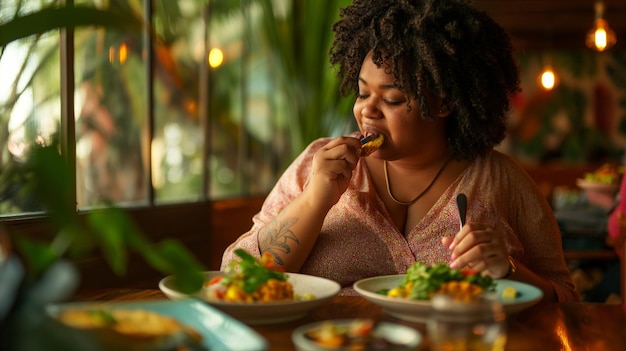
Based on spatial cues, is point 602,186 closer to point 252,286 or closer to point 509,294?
point 509,294

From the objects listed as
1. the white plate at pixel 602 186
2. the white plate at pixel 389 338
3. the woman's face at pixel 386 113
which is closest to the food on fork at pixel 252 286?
the white plate at pixel 389 338

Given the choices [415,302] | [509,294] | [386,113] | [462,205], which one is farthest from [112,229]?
[386,113]

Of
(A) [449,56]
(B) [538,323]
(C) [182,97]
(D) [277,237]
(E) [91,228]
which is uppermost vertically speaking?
(C) [182,97]

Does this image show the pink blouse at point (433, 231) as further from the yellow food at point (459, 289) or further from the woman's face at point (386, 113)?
the yellow food at point (459, 289)

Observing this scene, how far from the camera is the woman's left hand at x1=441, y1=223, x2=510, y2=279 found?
1.58 metres

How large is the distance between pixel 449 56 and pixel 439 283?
80cm

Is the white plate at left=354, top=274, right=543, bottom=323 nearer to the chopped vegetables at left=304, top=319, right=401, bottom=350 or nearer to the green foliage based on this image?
the chopped vegetables at left=304, top=319, right=401, bottom=350

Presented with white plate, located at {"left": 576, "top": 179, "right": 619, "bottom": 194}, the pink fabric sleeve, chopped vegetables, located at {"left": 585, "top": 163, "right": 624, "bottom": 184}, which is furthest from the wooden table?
chopped vegetables, located at {"left": 585, "top": 163, "right": 624, "bottom": 184}

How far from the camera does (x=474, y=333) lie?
35.9 inches

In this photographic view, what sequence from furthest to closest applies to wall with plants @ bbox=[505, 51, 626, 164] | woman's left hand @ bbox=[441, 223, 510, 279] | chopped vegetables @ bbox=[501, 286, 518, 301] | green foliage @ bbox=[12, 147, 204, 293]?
wall with plants @ bbox=[505, 51, 626, 164] → woman's left hand @ bbox=[441, 223, 510, 279] → chopped vegetables @ bbox=[501, 286, 518, 301] → green foliage @ bbox=[12, 147, 204, 293]

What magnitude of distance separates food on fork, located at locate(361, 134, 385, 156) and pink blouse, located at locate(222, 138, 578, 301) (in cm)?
16

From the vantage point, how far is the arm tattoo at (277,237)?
74.2 inches

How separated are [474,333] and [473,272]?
52 centimetres

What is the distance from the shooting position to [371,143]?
6.25 feet
